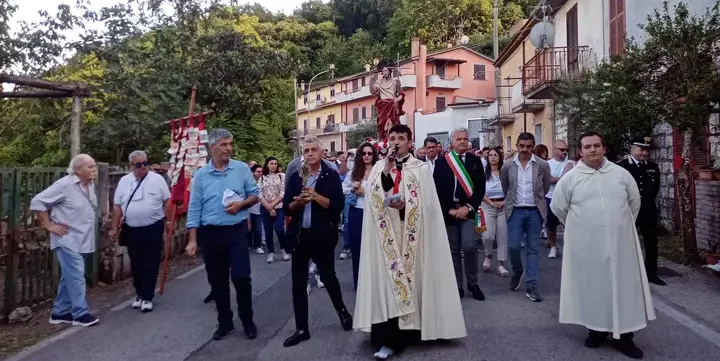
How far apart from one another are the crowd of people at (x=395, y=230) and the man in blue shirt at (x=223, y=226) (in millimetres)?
11

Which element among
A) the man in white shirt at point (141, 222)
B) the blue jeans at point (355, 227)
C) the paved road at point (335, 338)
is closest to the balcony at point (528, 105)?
the paved road at point (335, 338)

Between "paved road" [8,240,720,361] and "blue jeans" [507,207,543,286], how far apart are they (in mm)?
350

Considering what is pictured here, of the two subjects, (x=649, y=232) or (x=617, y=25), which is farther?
(x=617, y=25)

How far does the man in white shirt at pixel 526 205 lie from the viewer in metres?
7.77

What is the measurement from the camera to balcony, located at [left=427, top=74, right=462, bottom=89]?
51.4 metres

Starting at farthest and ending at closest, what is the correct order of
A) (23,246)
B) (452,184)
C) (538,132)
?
(538,132) → (23,246) → (452,184)

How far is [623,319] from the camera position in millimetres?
5469

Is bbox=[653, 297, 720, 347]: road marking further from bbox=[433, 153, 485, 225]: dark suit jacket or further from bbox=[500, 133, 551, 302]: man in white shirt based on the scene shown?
bbox=[433, 153, 485, 225]: dark suit jacket

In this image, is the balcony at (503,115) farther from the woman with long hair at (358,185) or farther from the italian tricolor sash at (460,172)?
the italian tricolor sash at (460,172)

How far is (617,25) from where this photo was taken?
16625 mm

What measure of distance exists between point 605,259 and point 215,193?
3.55 m

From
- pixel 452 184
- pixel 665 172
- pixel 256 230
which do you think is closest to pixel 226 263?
pixel 452 184

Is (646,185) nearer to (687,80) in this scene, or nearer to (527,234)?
(527,234)

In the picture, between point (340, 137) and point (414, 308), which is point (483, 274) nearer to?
point (414, 308)
